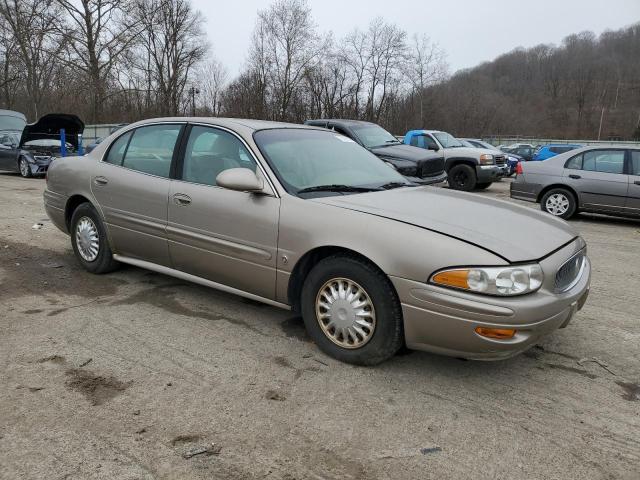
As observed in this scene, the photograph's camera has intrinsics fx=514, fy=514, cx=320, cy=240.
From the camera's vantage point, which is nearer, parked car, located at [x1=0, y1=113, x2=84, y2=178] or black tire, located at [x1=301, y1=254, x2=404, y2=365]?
black tire, located at [x1=301, y1=254, x2=404, y2=365]

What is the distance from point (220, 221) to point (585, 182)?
802cm

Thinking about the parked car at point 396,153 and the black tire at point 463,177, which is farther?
the black tire at point 463,177

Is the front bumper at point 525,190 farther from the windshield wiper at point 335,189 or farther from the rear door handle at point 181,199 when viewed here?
the rear door handle at point 181,199

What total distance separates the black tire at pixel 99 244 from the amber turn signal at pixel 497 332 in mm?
3504

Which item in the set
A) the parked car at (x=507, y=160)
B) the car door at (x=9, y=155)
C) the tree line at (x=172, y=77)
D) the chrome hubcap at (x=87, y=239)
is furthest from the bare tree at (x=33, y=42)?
the chrome hubcap at (x=87, y=239)

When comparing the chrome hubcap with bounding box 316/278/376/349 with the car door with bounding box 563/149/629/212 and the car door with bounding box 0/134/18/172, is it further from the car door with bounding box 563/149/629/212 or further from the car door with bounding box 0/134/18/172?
the car door with bounding box 0/134/18/172

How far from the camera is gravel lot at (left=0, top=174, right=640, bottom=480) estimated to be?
7.68 feet

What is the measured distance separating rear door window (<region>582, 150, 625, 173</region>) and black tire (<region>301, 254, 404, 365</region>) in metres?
7.99

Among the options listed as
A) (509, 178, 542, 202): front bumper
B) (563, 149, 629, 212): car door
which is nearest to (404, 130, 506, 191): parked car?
(509, 178, 542, 202): front bumper

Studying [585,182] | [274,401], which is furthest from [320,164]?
[585,182]

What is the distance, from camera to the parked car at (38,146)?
14.3 meters

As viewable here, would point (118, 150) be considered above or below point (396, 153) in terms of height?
below

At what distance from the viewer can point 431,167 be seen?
11.2 metres

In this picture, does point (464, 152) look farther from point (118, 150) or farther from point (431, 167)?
point (118, 150)
